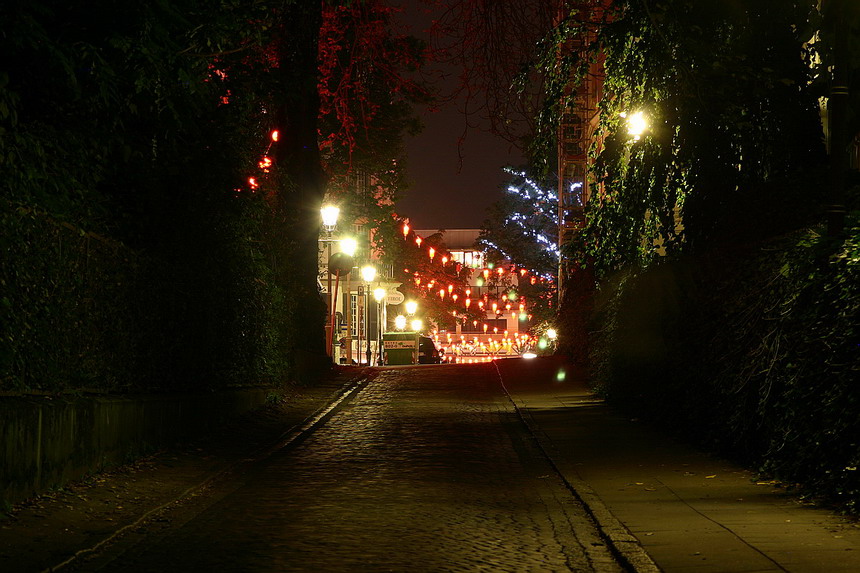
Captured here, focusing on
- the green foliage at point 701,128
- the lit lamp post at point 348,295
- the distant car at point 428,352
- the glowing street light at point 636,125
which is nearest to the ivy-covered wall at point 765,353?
the green foliage at point 701,128

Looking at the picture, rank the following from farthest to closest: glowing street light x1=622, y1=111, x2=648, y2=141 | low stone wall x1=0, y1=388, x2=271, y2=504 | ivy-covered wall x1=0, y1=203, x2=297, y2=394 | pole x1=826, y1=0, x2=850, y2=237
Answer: glowing street light x1=622, y1=111, x2=648, y2=141
pole x1=826, y1=0, x2=850, y2=237
ivy-covered wall x1=0, y1=203, x2=297, y2=394
low stone wall x1=0, y1=388, x2=271, y2=504

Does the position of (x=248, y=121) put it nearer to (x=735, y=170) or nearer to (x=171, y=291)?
(x=171, y=291)

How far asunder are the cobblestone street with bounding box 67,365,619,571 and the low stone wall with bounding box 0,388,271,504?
4.36 feet

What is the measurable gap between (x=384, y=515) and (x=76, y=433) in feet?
11.5

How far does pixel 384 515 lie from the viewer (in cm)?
1045

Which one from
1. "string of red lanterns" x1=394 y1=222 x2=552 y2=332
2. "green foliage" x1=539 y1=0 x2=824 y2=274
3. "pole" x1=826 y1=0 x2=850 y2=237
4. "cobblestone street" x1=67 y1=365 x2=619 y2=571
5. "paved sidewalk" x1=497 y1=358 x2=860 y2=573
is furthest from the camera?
"string of red lanterns" x1=394 y1=222 x2=552 y2=332

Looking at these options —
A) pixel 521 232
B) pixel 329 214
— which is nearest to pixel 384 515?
pixel 329 214

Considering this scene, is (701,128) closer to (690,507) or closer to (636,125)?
(636,125)

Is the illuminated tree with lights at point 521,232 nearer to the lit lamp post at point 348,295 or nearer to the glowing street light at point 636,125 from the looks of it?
the lit lamp post at point 348,295

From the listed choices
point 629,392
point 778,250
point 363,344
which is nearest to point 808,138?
point 778,250

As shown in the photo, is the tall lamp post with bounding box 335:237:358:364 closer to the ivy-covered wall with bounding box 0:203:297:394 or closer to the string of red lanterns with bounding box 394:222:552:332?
the string of red lanterns with bounding box 394:222:552:332

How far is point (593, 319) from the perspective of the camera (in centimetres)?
Result: 2517

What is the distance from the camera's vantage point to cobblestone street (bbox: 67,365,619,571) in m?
8.51

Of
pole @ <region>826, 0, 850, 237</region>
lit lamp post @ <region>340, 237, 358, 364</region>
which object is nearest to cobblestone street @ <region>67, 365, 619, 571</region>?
pole @ <region>826, 0, 850, 237</region>
